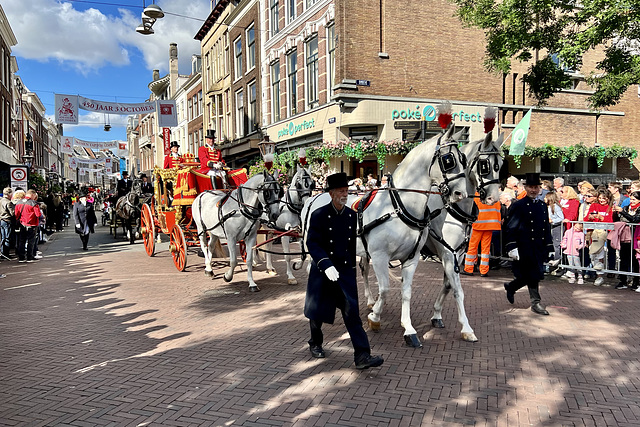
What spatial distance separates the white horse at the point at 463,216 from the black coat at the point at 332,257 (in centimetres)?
128

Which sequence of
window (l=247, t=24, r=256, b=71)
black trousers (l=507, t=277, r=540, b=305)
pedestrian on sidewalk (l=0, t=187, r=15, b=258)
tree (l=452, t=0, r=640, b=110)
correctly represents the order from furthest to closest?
window (l=247, t=24, r=256, b=71), pedestrian on sidewalk (l=0, t=187, r=15, b=258), tree (l=452, t=0, r=640, b=110), black trousers (l=507, t=277, r=540, b=305)

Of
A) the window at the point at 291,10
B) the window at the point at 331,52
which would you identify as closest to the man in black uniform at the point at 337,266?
the window at the point at 331,52

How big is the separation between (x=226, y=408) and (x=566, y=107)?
2302cm

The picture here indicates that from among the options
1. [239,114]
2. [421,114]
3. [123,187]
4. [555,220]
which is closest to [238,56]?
[239,114]

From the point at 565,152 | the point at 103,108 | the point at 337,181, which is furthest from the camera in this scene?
the point at 565,152

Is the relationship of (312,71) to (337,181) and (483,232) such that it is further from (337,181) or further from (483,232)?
(337,181)

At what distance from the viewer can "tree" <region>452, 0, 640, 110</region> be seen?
386 inches

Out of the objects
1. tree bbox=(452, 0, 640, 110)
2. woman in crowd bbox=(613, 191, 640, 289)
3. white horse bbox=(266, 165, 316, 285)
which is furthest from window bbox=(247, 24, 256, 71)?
woman in crowd bbox=(613, 191, 640, 289)

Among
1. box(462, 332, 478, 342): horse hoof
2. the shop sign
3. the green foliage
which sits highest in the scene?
the shop sign

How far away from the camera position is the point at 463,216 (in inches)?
234

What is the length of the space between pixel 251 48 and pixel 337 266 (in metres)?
24.8

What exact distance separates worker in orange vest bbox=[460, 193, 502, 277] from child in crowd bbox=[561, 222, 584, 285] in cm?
128

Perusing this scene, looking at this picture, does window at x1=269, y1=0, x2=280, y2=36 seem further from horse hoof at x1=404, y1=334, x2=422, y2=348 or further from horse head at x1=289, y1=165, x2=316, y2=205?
horse hoof at x1=404, y1=334, x2=422, y2=348

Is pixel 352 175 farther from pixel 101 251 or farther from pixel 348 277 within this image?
pixel 348 277
